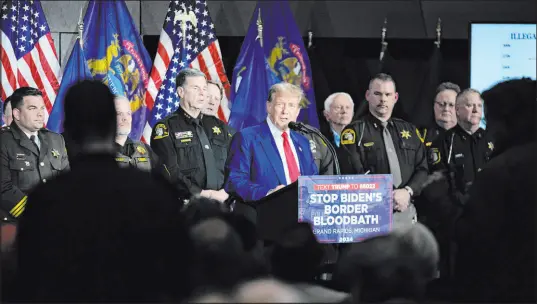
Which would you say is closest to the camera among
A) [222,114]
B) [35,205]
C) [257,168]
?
[35,205]

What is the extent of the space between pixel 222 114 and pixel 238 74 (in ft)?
1.27

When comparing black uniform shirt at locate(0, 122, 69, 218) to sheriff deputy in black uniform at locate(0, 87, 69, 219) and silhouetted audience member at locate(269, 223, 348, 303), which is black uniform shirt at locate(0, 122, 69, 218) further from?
silhouetted audience member at locate(269, 223, 348, 303)

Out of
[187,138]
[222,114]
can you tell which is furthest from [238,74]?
[187,138]

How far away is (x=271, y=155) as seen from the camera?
4.05m

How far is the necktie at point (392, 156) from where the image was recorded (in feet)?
15.8

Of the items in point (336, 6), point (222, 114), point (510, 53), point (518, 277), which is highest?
point (336, 6)

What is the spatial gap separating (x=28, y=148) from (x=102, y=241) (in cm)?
303

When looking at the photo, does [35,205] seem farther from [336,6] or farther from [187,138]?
[336,6]

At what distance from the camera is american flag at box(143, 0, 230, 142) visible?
6832 millimetres

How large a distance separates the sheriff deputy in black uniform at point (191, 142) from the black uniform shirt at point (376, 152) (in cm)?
87

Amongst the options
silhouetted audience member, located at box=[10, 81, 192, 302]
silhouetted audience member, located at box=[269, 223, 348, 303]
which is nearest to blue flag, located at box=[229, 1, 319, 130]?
silhouetted audience member, located at box=[269, 223, 348, 303]

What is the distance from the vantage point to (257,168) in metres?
4.05

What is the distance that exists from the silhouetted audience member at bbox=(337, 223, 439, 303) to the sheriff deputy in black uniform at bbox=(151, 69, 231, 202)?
318cm

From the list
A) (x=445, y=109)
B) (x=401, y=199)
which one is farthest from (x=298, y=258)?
(x=445, y=109)
